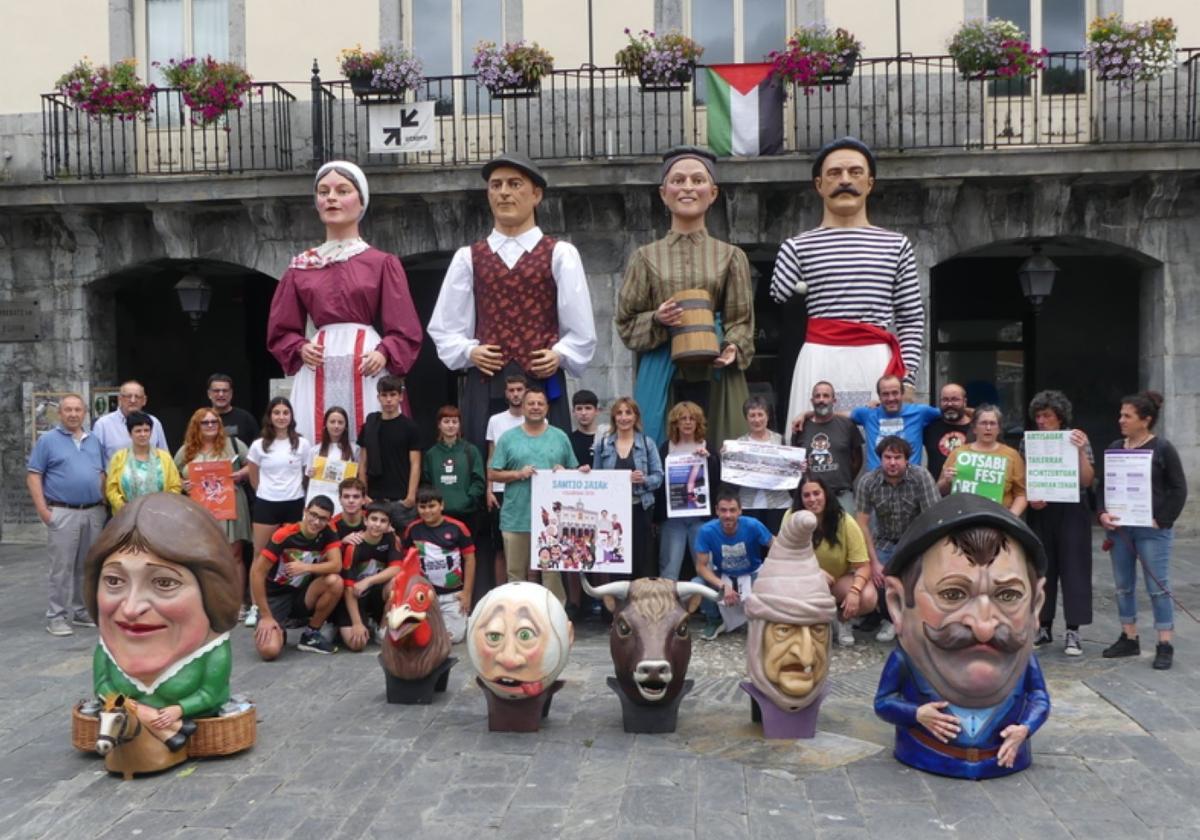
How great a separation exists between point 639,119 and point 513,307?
4.32 m

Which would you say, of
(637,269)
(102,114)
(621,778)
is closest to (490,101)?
(102,114)

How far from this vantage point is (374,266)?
24.7ft

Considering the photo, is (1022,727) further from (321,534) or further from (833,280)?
(321,534)

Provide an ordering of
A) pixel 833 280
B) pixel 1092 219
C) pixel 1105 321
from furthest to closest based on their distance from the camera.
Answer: pixel 1105 321
pixel 1092 219
pixel 833 280

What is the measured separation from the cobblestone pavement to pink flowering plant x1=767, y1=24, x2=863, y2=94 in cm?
605

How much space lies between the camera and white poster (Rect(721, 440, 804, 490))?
22.3 feet

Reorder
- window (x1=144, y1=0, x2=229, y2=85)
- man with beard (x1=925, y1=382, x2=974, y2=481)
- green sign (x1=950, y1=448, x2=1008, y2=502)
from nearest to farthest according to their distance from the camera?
green sign (x1=950, y1=448, x2=1008, y2=502)
man with beard (x1=925, y1=382, x2=974, y2=481)
window (x1=144, y1=0, x2=229, y2=85)

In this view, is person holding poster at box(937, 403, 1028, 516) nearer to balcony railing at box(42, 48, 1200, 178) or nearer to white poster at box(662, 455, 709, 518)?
white poster at box(662, 455, 709, 518)

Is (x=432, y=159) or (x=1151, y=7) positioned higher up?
(x=1151, y=7)

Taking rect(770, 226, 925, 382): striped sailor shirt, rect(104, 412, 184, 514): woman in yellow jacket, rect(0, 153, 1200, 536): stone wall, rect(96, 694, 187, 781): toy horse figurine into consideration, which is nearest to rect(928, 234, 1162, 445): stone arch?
rect(0, 153, 1200, 536): stone wall

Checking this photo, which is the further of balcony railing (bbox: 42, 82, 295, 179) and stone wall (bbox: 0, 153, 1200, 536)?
balcony railing (bbox: 42, 82, 295, 179)

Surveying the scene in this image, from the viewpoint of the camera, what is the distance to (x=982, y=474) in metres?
6.50

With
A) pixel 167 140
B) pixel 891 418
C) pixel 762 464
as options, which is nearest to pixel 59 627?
pixel 762 464

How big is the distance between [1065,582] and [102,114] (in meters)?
9.47
